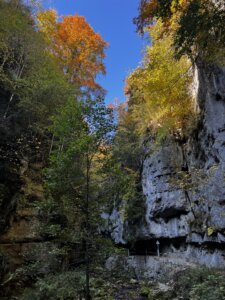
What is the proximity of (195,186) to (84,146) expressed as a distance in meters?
6.50

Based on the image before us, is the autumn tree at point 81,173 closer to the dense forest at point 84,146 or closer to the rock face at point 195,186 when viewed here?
the dense forest at point 84,146

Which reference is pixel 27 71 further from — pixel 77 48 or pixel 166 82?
pixel 166 82

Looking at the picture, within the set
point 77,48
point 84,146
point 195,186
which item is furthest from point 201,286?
point 77,48

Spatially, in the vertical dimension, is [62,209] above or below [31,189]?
below

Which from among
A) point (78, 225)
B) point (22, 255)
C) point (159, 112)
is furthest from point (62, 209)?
point (159, 112)

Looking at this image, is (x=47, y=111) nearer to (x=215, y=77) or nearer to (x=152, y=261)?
(x=215, y=77)

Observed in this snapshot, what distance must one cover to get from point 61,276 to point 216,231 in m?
6.23

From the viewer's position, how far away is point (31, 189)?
11.5 meters

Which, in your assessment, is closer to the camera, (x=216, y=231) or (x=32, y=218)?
(x=216, y=231)

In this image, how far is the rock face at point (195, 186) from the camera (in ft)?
32.6

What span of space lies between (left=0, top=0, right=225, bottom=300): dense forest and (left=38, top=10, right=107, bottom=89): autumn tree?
9cm

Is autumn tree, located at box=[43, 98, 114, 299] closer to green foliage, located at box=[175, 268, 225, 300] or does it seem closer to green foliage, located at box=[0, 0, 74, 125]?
green foliage, located at box=[175, 268, 225, 300]

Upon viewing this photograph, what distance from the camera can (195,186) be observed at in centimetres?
1127

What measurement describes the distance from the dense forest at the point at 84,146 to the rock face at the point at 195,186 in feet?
0.60
